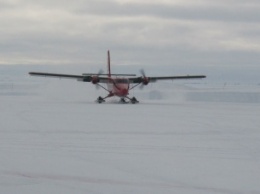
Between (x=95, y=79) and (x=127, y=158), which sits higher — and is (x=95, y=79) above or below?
above

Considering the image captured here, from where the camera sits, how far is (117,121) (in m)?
19.6

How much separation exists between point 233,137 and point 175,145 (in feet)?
8.28

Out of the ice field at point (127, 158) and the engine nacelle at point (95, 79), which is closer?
the ice field at point (127, 158)

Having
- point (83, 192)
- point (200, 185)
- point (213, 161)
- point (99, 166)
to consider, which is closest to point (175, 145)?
point (213, 161)

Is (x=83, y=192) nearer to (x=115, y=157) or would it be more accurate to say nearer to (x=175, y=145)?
(x=115, y=157)

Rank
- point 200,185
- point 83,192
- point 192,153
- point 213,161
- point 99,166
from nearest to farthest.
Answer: point 83,192
point 200,185
point 99,166
point 213,161
point 192,153

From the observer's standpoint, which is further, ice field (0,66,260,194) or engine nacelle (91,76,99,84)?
engine nacelle (91,76,99,84)

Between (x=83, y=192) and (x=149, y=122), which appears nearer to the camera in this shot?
(x=83, y=192)

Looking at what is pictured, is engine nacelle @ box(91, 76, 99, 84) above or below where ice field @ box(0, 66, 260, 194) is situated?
above

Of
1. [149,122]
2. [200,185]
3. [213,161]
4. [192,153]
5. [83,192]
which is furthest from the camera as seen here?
[149,122]

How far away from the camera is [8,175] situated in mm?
8844

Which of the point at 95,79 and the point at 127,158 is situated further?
the point at 95,79

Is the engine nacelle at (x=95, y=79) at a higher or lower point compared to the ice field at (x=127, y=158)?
higher

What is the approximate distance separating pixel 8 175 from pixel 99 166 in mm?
1675
